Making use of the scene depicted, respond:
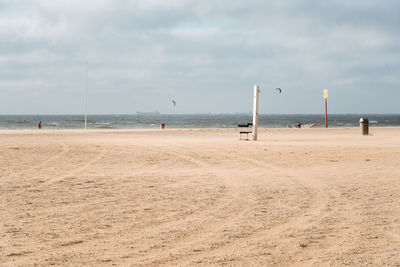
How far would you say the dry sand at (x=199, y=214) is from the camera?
4.04 meters

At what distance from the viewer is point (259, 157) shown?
1243 cm

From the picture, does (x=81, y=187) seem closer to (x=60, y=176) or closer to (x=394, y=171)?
(x=60, y=176)

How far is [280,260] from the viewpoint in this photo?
3900mm

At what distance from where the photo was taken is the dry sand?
4.04 metres

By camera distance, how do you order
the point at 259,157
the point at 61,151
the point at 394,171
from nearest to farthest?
the point at 394,171 → the point at 259,157 → the point at 61,151

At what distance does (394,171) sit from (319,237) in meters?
5.72

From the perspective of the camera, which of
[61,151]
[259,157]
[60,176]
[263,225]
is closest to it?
[263,225]

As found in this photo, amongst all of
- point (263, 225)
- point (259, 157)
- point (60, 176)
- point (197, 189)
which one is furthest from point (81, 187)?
point (259, 157)

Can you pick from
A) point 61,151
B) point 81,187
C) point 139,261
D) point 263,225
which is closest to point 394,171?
point 263,225

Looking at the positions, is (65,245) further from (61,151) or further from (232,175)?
(61,151)

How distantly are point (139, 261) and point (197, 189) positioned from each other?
11.9ft

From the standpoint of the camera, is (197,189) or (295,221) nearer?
(295,221)

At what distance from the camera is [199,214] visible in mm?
5602

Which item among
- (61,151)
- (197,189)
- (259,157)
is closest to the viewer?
(197,189)
